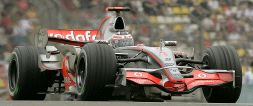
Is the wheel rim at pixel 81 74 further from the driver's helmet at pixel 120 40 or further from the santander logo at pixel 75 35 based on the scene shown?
the santander logo at pixel 75 35

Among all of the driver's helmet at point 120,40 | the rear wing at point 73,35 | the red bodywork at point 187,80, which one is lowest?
the red bodywork at point 187,80

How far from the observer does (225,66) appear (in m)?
11.7

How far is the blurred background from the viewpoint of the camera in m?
18.5

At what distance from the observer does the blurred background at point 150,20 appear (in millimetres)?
18503

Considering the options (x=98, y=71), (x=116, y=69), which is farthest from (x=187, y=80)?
(x=98, y=71)

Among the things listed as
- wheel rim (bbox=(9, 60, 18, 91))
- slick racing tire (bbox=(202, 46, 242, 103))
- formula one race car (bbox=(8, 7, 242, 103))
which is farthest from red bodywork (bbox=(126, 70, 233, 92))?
wheel rim (bbox=(9, 60, 18, 91))

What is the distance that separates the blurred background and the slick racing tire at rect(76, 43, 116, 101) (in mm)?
6388

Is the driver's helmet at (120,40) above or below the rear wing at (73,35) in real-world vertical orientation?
below

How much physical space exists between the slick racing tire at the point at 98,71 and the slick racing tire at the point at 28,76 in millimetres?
2149

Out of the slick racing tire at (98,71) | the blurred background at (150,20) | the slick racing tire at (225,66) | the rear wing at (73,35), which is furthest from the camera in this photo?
the blurred background at (150,20)

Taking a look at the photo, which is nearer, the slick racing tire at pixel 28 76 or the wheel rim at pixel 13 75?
the slick racing tire at pixel 28 76

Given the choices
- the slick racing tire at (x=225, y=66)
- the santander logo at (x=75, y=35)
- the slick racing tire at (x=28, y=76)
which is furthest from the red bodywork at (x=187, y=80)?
the santander logo at (x=75, y=35)

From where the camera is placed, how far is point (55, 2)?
18000 millimetres

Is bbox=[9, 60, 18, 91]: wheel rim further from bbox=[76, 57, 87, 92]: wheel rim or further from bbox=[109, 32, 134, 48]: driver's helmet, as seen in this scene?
bbox=[76, 57, 87, 92]: wheel rim
